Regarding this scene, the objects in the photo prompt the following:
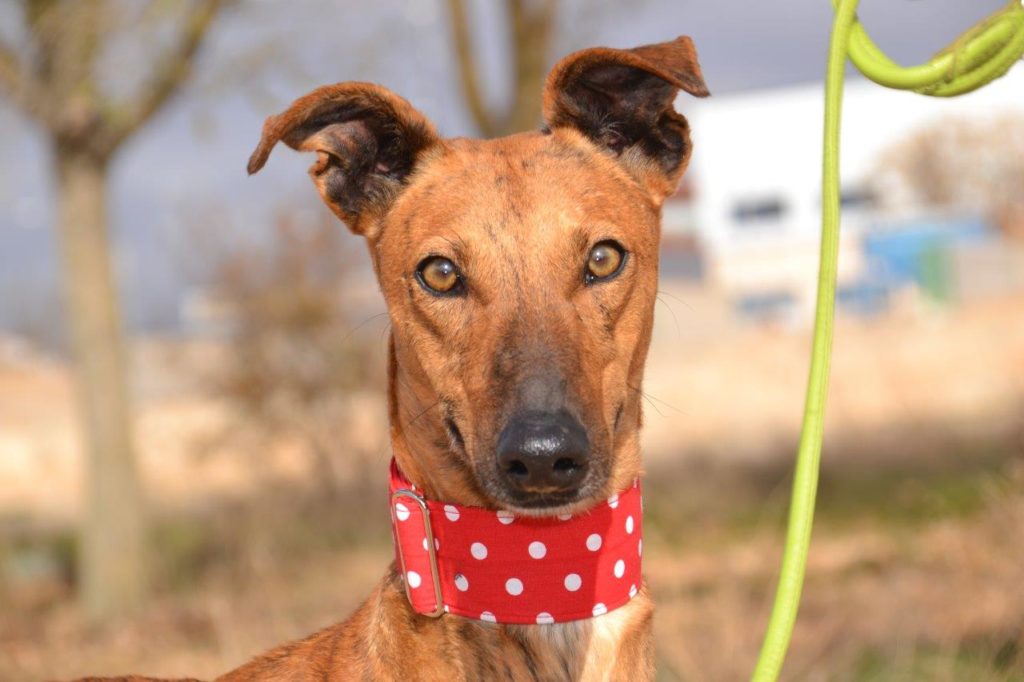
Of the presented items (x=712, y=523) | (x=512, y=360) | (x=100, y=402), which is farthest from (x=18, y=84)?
(x=512, y=360)

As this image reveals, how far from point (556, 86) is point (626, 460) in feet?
3.44

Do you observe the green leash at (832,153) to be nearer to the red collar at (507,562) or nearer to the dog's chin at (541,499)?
the red collar at (507,562)

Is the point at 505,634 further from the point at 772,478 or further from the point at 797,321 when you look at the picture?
the point at 797,321

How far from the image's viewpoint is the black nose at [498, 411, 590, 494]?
239 cm

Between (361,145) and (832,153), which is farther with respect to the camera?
(361,145)

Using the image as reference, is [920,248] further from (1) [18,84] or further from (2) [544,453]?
(2) [544,453]

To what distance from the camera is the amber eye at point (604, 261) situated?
2.85 metres

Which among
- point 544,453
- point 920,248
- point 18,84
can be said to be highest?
point 18,84

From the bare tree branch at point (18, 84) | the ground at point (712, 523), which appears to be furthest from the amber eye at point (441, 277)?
the bare tree branch at point (18, 84)

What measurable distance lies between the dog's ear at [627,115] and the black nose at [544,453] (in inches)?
39.7

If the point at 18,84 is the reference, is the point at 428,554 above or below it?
below

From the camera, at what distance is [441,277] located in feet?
9.39

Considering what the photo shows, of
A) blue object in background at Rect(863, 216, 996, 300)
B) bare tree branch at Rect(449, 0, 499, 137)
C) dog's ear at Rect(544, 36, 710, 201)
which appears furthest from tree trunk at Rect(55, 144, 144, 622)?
blue object in background at Rect(863, 216, 996, 300)

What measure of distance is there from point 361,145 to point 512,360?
951 mm
